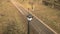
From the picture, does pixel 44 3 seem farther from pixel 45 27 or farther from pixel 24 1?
pixel 45 27

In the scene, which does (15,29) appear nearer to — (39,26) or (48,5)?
(39,26)

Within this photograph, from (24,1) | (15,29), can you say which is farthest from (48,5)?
(15,29)

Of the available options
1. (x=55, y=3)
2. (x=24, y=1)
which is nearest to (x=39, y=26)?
(x=55, y=3)

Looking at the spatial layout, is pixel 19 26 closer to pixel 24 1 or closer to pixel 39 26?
pixel 39 26

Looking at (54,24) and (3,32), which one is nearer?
(3,32)

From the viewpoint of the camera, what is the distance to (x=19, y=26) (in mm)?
15406

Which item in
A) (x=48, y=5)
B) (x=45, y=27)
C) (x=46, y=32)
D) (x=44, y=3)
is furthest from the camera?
(x=44, y=3)

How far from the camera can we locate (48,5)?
24969mm

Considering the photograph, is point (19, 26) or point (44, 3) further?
point (44, 3)

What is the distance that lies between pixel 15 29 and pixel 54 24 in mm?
3973

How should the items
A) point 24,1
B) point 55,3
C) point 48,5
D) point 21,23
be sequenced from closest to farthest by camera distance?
point 21,23
point 55,3
point 48,5
point 24,1

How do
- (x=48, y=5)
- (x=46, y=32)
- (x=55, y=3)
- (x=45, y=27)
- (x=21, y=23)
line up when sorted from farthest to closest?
(x=48, y=5), (x=55, y=3), (x=21, y=23), (x=45, y=27), (x=46, y=32)

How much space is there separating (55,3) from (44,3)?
4222 mm

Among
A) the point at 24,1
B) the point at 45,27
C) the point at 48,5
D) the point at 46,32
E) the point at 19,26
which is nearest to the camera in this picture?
the point at 46,32
